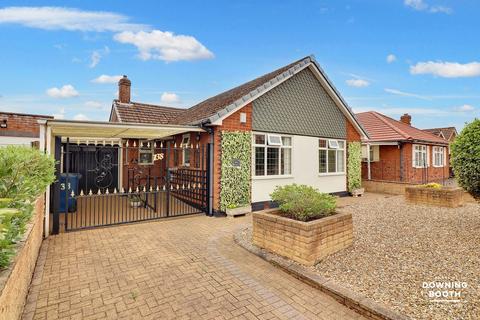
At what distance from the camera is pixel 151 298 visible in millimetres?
3479

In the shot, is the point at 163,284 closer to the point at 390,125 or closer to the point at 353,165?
the point at 353,165

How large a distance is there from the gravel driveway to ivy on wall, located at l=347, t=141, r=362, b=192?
18.9 ft

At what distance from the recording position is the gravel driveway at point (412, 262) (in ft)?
10.3

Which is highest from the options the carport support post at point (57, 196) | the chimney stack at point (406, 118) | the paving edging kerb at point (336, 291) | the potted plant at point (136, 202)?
the chimney stack at point (406, 118)

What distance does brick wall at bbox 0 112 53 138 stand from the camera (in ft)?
43.5

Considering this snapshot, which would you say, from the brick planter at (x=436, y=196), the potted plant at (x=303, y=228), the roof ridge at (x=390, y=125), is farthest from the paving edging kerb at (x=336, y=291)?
the roof ridge at (x=390, y=125)

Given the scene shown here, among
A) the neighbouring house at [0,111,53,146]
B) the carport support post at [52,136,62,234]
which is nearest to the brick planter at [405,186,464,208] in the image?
the carport support post at [52,136,62,234]

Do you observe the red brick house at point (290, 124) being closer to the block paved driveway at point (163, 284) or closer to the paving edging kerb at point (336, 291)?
the block paved driveway at point (163, 284)

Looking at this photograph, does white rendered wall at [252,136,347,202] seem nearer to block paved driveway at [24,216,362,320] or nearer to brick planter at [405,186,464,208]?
brick planter at [405,186,464,208]

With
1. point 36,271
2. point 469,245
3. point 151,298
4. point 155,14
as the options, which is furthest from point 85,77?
point 469,245

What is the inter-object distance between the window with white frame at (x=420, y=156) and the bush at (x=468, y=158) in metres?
13.1

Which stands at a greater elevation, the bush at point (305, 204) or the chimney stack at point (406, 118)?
the chimney stack at point (406, 118)

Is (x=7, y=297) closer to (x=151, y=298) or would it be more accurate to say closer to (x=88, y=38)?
(x=151, y=298)

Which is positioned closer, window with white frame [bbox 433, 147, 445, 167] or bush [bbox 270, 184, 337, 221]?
bush [bbox 270, 184, 337, 221]
